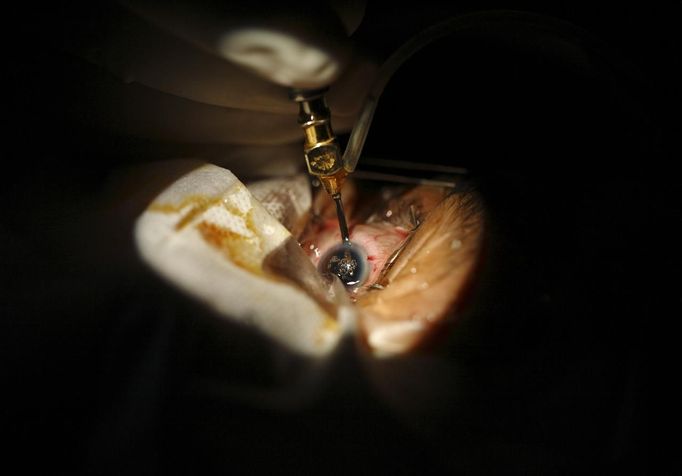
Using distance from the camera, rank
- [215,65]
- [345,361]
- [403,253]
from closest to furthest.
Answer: [345,361], [215,65], [403,253]

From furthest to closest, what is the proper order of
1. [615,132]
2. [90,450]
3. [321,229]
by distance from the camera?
[321,229] < [615,132] < [90,450]

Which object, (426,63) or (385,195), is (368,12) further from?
(385,195)

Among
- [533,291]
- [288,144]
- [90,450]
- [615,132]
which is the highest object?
[288,144]

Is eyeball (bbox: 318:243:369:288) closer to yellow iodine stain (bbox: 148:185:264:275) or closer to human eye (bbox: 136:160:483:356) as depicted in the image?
human eye (bbox: 136:160:483:356)

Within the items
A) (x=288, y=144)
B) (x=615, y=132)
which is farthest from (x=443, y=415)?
(x=288, y=144)

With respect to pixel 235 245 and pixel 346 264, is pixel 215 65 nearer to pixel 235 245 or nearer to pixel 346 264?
pixel 235 245

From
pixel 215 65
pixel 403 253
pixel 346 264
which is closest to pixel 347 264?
pixel 346 264

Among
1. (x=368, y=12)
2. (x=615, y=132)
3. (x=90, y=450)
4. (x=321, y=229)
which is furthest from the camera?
(x=321, y=229)

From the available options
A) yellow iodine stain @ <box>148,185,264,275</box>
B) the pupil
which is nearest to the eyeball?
the pupil
